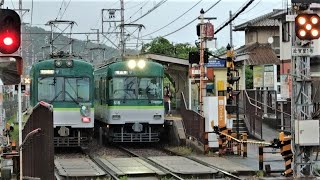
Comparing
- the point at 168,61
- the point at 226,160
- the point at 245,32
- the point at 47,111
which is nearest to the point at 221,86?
the point at 226,160

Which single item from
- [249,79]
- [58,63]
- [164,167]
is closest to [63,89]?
[58,63]

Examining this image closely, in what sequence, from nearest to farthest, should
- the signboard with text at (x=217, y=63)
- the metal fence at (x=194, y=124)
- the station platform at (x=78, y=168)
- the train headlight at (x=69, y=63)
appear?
1. the station platform at (x=78, y=168)
2. the metal fence at (x=194, y=124)
3. the train headlight at (x=69, y=63)
4. the signboard with text at (x=217, y=63)

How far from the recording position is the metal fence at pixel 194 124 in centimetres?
1995

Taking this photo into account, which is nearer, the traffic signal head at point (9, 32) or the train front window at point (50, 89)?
the traffic signal head at point (9, 32)

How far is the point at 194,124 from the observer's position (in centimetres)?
2148

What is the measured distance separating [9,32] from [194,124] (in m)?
14.1

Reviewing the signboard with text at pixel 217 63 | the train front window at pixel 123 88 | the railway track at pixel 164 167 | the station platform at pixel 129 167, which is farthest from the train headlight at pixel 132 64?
the station platform at pixel 129 167

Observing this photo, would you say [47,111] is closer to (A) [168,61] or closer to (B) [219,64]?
(B) [219,64]

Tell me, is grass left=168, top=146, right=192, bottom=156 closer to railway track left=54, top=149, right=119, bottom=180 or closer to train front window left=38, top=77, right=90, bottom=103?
railway track left=54, top=149, right=119, bottom=180

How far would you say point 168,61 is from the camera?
104 ft

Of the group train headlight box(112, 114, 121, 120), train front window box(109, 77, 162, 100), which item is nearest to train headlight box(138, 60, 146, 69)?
train front window box(109, 77, 162, 100)

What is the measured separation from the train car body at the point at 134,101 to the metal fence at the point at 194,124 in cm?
100

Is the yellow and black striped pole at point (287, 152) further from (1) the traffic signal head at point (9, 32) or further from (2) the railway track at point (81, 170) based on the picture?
(1) the traffic signal head at point (9, 32)

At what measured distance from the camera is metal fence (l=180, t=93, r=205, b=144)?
20.0 meters
